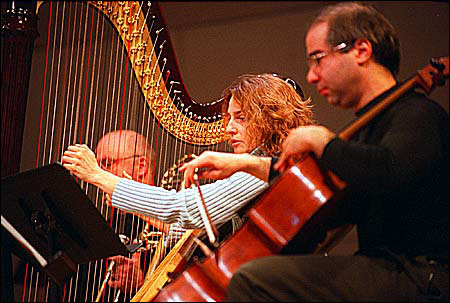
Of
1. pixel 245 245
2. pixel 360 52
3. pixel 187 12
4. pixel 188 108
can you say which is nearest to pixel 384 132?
pixel 360 52

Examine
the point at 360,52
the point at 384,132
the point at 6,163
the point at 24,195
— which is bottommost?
the point at 384,132

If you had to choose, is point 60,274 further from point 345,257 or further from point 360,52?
point 360,52

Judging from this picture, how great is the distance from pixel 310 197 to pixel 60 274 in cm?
72

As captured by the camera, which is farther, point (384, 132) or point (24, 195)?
point (24, 195)

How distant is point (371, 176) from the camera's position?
1.48m

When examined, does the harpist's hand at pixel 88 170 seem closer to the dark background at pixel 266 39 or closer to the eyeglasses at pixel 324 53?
the eyeglasses at pixel 324 53

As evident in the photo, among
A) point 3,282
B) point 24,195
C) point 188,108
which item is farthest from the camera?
point 188,108

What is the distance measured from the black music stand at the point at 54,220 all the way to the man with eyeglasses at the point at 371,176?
35 centimetres

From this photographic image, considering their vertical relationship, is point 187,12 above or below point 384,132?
above

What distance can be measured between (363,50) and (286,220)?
0.49m

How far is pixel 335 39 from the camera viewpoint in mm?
1720

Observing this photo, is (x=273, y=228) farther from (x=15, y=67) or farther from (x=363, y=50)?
(x=15, y=67)

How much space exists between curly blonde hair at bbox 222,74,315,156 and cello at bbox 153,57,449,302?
74 centimetres

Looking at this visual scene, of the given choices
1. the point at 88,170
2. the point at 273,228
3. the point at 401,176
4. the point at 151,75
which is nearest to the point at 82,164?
the point at 88,170
